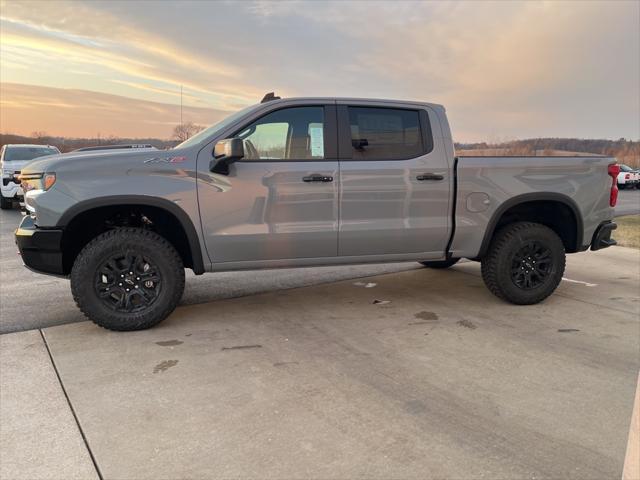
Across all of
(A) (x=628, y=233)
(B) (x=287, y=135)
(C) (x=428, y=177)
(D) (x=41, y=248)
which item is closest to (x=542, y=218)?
(C) (x=428, y=177)

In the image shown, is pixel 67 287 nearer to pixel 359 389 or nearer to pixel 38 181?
pixel 38 181

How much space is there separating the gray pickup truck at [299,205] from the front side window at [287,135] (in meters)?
0.01

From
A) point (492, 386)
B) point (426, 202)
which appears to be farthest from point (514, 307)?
point (492, 386)

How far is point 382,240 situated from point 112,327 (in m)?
2.52

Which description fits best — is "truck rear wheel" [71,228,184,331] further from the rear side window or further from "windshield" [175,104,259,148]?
the rear side window

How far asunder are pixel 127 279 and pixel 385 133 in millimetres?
2702

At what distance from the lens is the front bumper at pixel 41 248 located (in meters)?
4.05

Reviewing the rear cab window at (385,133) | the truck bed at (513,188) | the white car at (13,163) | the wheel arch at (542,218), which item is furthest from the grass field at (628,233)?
the white car at (13,163)

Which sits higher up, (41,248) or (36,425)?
(41,248)

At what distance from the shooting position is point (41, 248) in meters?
4.07

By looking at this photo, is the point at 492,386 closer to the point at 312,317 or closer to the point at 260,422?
the point at 260,422

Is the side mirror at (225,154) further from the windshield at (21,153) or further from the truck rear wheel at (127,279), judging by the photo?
the windshield at (21,153)

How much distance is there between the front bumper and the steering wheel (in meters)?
1.69

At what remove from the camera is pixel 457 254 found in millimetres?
4992
